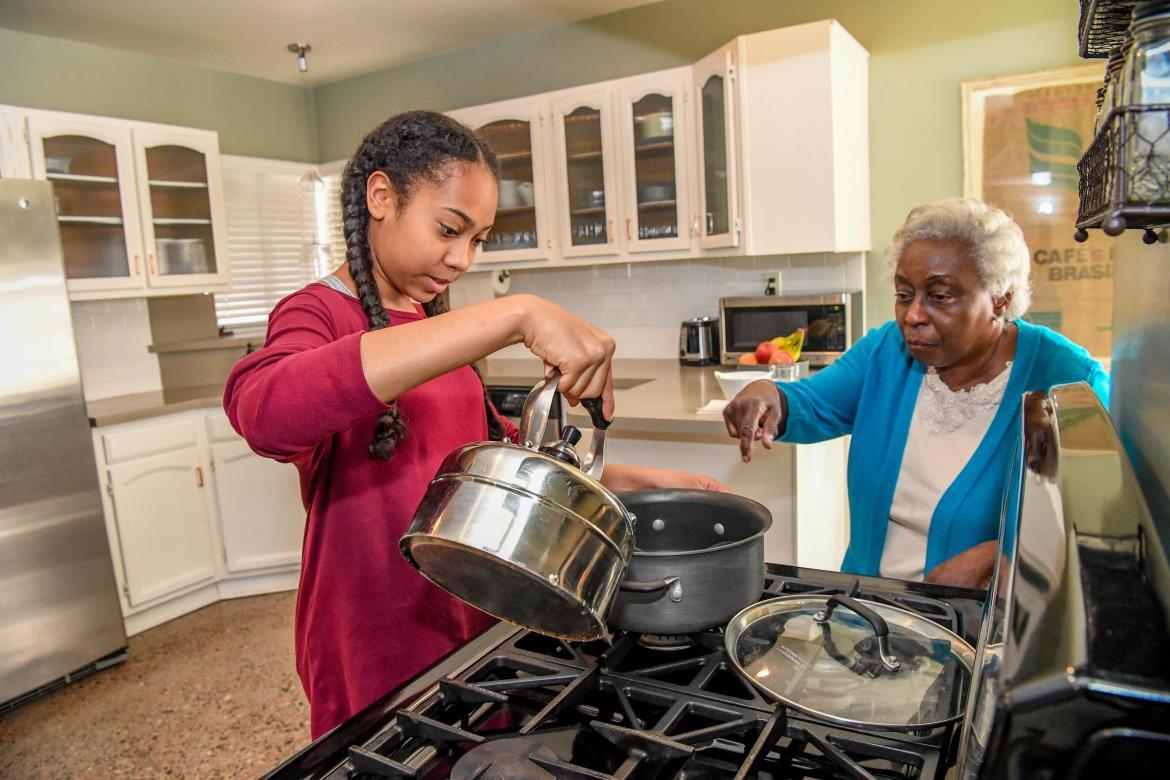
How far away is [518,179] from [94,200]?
6.14ft

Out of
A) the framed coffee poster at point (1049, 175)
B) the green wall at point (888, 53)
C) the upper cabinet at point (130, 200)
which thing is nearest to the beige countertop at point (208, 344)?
the upper cabinet at point (130, 200)

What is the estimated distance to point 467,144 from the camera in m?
1.13

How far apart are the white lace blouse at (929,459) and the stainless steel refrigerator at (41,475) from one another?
2.84 meters

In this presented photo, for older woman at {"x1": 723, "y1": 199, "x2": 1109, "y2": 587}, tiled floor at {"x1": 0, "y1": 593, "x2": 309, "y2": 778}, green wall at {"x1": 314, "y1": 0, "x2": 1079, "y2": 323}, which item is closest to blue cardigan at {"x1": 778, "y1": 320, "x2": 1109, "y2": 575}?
older woman at {"x1": 723, "y1": 199, "x2": 1109, "y2": 587}

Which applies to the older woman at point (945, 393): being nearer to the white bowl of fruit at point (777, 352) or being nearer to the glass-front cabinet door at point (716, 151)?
the white bowl of fruit at point (777, 352)

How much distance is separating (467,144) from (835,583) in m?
0.78

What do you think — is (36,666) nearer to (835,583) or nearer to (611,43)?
(835,583)

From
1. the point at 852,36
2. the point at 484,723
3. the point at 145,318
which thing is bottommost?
the point at 484,723

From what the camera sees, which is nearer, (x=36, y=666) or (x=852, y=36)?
(x=36, y=666)

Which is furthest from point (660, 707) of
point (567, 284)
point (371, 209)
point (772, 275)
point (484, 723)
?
point (567, 284)

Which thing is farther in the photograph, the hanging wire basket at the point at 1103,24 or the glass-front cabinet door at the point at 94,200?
the glass-front cabinet door at the point at 94,200

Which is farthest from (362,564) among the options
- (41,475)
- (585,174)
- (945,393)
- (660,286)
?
(660,286)

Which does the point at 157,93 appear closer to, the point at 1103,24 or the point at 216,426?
the point at 216,426

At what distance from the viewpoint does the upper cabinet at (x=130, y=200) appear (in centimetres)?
340
